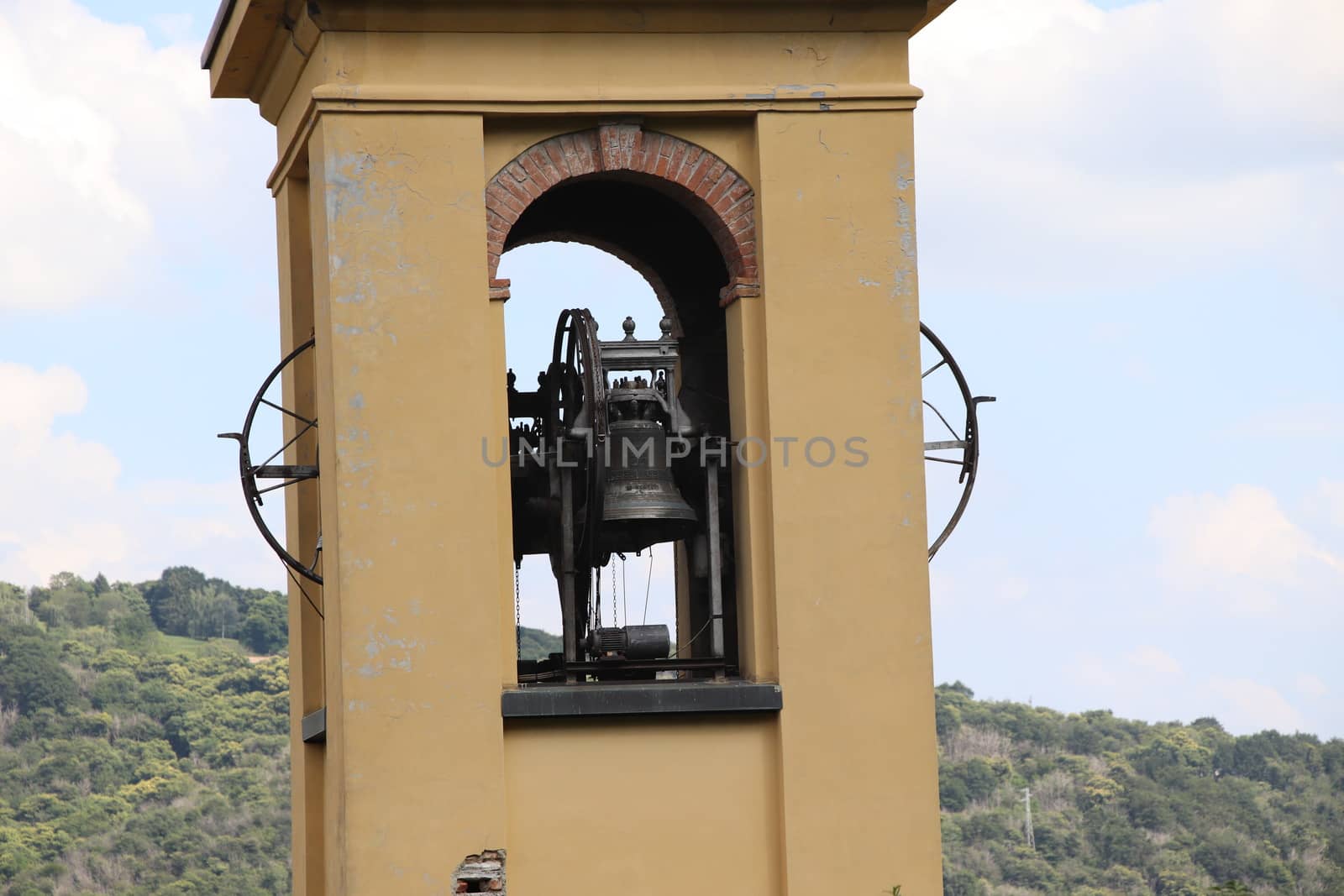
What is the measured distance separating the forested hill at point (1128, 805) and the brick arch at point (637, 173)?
81.9 feet

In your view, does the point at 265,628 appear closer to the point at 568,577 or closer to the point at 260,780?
the point at 260,780

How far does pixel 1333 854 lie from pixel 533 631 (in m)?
13.1

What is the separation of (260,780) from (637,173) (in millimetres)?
27251

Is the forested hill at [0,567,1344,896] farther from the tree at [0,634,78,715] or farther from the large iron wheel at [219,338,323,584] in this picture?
the large iron wheel at [219,338,323,584]

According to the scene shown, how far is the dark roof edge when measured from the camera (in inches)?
397

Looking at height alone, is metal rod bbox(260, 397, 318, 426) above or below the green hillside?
above

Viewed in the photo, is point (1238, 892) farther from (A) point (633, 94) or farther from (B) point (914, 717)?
(A) point (633, 94)

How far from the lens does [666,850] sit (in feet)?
29.0

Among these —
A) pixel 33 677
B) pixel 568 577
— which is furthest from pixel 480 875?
pixel 33 677

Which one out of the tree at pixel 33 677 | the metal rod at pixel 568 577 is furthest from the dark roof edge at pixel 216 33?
the tree at pixel 33 677

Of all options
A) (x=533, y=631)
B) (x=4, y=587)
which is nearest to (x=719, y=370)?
(x=533, y=631)

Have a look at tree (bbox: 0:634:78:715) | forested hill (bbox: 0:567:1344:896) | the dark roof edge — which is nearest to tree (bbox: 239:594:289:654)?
forested hill (bbox: 0:567:1344:896)

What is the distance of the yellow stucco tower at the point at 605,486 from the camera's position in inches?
343

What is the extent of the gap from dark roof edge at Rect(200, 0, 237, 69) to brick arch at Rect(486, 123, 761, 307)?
1.81 m
